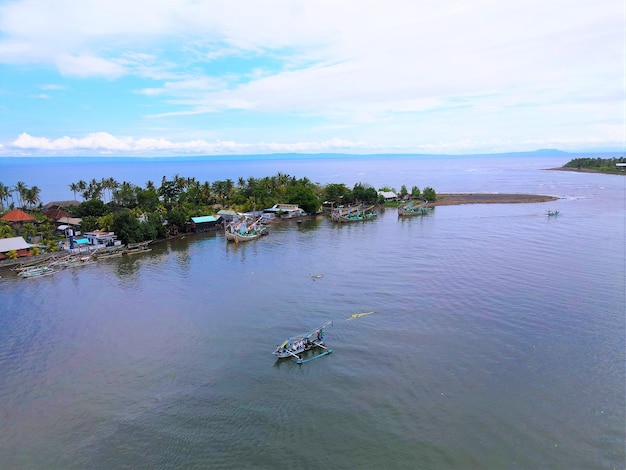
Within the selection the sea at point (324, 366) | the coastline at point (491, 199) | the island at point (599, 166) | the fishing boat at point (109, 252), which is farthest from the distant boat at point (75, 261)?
the island at point (599, 166)

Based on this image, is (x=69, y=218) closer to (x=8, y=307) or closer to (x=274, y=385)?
(x=8, y=307)

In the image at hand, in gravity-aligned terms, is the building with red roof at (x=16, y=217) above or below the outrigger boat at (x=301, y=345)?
above

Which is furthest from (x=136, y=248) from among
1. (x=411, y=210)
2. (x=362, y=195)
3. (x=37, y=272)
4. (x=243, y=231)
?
(x=411, y=210)

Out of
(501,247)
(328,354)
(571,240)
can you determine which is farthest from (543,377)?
(571,240)

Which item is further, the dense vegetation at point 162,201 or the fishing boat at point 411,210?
the fishing boat at point 411,210

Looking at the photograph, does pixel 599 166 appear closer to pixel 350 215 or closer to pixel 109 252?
pixel 350 215

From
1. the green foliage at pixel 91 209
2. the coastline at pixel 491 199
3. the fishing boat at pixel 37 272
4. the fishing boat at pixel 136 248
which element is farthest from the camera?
the coastline at pixel 491 199

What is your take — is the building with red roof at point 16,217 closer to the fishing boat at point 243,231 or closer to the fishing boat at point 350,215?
the fishing boat at point 243,231
